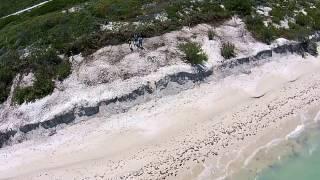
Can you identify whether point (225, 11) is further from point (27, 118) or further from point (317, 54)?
point (27, 118)

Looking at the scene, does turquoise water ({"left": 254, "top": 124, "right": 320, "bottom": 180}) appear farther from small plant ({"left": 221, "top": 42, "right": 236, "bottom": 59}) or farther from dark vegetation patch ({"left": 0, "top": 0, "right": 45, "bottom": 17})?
dark vegetation patch ({"left": 0, "top": 0, "right": 45, "bottom": 17})

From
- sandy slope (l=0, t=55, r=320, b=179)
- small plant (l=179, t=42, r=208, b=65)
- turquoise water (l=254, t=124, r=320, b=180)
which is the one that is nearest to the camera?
turquoise water (l=254, t=124, r=320, b=180)

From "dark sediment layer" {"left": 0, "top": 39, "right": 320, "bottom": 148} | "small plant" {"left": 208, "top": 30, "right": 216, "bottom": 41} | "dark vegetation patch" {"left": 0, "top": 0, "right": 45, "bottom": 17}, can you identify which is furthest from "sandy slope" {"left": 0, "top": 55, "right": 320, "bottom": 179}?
"dark vegetation patch" {"left": 0, "top": 0, "right": 45, "bottom": 17}

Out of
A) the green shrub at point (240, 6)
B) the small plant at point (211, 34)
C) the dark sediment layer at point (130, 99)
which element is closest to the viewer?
the dark sediment layer at point (130, 99)

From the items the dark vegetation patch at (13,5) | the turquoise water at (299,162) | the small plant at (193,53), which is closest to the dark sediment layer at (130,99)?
the small plant at (193,53)

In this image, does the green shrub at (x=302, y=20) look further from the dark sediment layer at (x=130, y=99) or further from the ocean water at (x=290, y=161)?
the ocean water at (x=290, y=161)

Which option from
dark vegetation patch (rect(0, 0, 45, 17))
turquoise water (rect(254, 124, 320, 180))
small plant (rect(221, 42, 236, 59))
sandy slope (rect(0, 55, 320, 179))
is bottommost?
turquoise water (rect(254, 124, 320, 180))

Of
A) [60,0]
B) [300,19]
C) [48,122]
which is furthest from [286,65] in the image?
[60,0]
